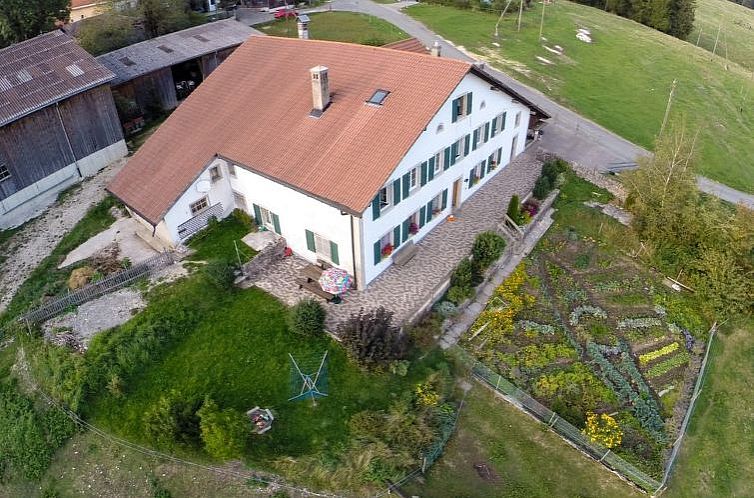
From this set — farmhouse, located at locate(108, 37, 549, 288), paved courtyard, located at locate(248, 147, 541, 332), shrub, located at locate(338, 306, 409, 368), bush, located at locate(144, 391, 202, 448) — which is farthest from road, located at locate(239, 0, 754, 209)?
bush, located at locate(144, 391, 202, 448)

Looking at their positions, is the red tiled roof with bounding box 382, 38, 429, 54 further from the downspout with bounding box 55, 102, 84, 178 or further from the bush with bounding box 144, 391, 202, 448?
the bush with bounding box 144, 391, 202, 448

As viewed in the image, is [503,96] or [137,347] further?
[503,96]

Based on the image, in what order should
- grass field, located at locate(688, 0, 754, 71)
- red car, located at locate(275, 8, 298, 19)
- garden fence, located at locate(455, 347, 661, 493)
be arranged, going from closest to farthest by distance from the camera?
garden fence, located at locate(455, 347, 661, 493) → red car, located at locate(275, 8, 298, 19) → grass field, located at locate(688, 0, 754, 71)

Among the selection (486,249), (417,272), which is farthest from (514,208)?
(417,272)

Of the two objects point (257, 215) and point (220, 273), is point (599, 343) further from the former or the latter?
point (257, 215)

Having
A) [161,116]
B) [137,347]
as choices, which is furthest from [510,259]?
[161,116]

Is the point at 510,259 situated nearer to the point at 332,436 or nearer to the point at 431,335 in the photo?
the point at 431,335

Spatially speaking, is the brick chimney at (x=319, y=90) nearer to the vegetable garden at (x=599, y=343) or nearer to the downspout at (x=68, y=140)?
the vegetable garden at (x=599, y=343)
